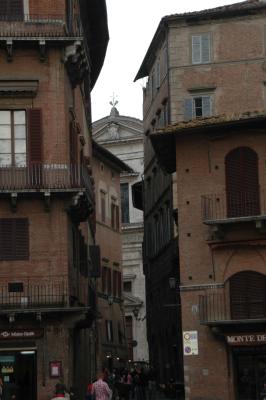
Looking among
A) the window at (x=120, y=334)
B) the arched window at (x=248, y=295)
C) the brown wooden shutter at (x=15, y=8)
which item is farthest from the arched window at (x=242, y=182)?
the window at (x=120, y=334)

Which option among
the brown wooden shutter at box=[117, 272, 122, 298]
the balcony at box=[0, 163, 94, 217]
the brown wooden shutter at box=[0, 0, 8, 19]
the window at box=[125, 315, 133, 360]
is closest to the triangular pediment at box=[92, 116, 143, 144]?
the window at box=[125, 315, 133, 360]

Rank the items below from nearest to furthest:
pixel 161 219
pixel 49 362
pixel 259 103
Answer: pixel 49 362, pixel 259 103, pixel 161 219

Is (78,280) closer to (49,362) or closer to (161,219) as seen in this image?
(49,362)

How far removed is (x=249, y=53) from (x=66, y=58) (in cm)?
1776

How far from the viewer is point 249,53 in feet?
180

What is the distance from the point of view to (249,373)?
127ft

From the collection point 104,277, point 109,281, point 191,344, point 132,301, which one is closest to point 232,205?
point 191,344

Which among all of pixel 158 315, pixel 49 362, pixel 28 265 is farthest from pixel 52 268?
pixel 158 315

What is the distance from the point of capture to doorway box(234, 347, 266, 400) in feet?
127

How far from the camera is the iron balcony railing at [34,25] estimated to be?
128 feet

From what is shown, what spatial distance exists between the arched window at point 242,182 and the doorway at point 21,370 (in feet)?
28.7

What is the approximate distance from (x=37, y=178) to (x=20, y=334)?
543 cm

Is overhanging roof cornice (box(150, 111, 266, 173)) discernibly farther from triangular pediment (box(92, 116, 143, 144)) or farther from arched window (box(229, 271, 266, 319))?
triangular pediment (box(92, 116, 143, 144))

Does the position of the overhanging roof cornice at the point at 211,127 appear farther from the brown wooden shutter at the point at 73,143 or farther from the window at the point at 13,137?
the window at the point at 13,137
